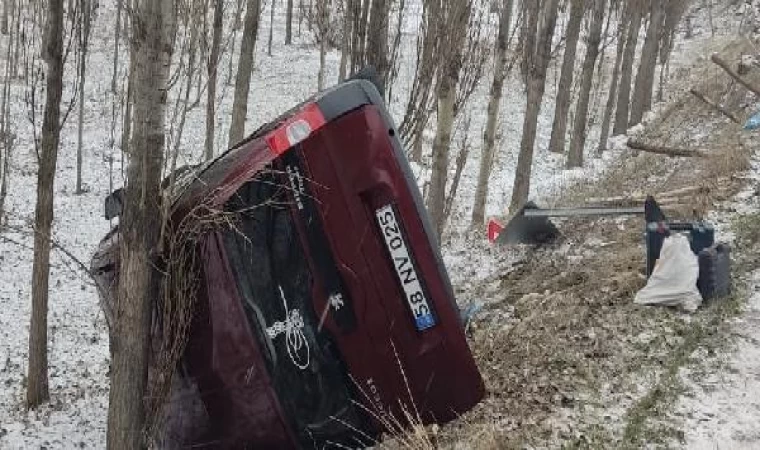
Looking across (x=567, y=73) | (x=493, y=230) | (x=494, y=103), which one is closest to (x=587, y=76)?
(x=567, y=73)

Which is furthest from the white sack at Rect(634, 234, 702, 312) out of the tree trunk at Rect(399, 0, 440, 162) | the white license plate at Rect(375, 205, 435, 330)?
the tree trunk at Rect(399, 0, 440, 162)

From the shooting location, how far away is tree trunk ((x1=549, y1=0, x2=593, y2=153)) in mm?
17031

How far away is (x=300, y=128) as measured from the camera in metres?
3.95

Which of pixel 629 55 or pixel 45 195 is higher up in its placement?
pixel 629 55

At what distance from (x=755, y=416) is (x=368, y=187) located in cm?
262

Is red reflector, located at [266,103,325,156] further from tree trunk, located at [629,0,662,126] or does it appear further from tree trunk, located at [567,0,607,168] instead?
tree trunk, located at [629,0,662,126]

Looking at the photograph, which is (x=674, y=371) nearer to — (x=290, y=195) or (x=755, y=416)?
(x=755, y=416)

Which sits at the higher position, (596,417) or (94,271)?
(94,271)

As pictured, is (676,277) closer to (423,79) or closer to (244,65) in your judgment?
(423,79)

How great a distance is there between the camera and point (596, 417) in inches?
176

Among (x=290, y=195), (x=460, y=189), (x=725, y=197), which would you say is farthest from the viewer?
(x=460, y=189)

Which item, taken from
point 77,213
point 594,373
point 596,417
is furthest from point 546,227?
point 77,213

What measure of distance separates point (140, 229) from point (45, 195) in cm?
529

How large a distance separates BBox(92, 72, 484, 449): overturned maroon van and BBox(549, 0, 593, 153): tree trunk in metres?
13.8
